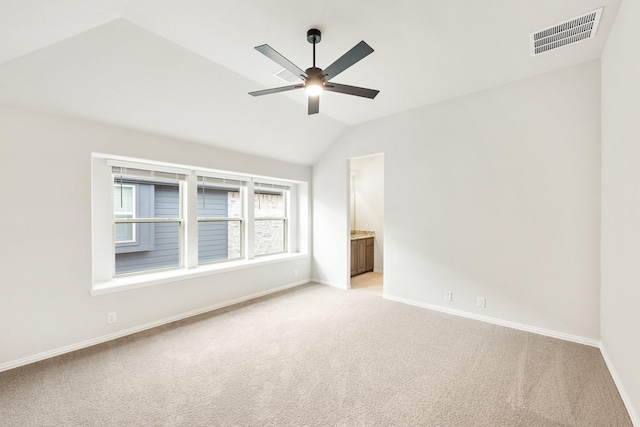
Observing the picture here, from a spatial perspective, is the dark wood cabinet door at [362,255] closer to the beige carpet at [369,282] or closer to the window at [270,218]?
the beige carpet at [369,282]

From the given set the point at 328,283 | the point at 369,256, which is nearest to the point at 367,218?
the point at 369,256

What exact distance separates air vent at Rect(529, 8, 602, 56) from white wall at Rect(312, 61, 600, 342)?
64 centimetres

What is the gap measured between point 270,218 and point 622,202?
4.61m

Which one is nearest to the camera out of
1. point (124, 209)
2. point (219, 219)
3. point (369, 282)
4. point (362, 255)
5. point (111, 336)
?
point (111, 336)

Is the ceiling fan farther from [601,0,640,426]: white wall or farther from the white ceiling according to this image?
[601,0,640,426]: white wall

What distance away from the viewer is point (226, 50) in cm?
265

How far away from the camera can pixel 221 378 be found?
7.68 ft

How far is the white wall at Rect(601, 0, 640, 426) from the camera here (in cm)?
187

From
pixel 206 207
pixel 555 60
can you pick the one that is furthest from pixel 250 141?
pixel 555 60

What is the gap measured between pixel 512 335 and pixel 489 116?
8.77ft

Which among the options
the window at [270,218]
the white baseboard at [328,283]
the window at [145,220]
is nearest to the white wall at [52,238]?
the window at [145,220]

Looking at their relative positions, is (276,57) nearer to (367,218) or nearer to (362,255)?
(362,255)

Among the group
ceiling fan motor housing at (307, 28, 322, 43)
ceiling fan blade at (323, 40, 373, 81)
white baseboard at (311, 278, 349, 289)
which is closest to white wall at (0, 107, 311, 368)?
ceiling fan motor housing at (307, 28, 322, 43)

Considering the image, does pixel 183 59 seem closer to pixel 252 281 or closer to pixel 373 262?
pixel 252 281
